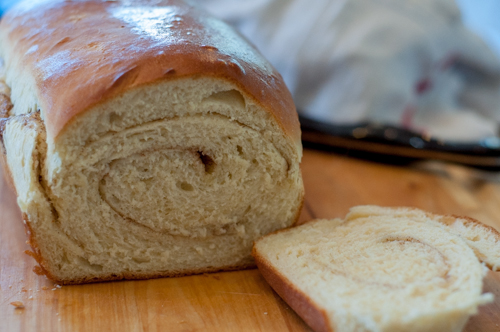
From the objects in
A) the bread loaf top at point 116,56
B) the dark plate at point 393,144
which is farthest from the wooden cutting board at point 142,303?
the dark plate at point 393,144

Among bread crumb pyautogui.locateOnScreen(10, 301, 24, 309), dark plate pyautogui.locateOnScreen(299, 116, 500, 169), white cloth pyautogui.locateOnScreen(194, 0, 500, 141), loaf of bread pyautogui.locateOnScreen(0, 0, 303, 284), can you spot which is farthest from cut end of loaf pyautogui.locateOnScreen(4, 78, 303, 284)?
white cloth pyautogui.locateOnScreen(194, 0, 500, 141)

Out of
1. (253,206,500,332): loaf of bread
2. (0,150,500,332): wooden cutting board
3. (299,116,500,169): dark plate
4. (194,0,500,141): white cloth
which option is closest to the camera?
(253,206,500,332): loaf of bread

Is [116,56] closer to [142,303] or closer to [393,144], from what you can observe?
[142,303]

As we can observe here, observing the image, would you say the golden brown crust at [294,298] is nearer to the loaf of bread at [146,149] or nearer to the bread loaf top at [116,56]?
the loaf of bread at [146,149]

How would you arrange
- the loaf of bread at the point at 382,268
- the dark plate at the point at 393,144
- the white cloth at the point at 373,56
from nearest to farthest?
the loaf of bread at the point at 382,268 < the dark plate at the point at 393,144 < the white cloth at the point at 373,56

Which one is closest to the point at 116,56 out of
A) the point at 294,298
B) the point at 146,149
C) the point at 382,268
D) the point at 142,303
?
the point at 146,149

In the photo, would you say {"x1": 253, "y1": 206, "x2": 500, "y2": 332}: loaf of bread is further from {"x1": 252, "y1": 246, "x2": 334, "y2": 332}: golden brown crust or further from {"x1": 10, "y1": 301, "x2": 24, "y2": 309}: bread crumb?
{"x1": 10, "y1": 301, "x2": 24, "y2": 309}: bread crumb
